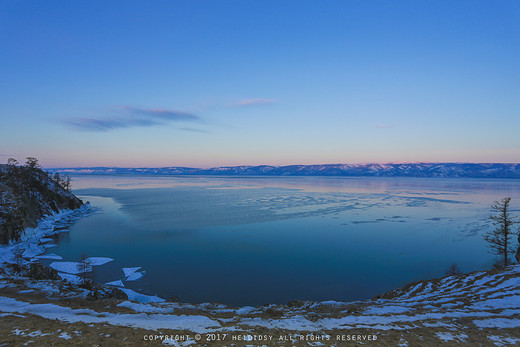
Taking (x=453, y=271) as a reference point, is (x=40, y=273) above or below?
above

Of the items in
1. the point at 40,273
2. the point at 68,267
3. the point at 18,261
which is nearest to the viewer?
the point at 40,273

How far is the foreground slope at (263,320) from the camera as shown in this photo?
10320 millimetres

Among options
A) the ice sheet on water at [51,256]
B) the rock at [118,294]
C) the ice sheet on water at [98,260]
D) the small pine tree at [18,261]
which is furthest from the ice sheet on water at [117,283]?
the ice sheet on water at [51,256]

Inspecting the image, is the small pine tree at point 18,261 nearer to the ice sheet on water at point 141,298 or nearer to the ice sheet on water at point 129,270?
the ice sheet on water at point 129,270

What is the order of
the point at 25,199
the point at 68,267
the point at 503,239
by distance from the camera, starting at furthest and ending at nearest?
the point at 25,199
the point at 503,239
the point at 68,267

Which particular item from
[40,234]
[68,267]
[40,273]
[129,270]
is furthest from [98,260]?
[40,234]

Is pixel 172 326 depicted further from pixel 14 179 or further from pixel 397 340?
pixel 14 179

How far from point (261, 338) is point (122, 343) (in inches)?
229

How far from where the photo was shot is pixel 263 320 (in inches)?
536

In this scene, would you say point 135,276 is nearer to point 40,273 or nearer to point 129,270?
point 129,270

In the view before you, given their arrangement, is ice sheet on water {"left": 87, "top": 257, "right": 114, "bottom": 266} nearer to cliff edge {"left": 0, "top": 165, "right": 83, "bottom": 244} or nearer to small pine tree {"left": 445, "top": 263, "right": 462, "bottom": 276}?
cliff edge {"left": 0, "top": 165, "right": 83, "bottom": 244}

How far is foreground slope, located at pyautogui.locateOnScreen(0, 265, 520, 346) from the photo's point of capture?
10320 mm

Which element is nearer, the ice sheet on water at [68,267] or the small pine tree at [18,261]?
the small pine tree at [18,261]

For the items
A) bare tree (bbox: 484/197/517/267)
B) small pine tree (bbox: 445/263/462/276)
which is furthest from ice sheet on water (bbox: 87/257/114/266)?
bare tree (bbox: 484/197/517/267)
